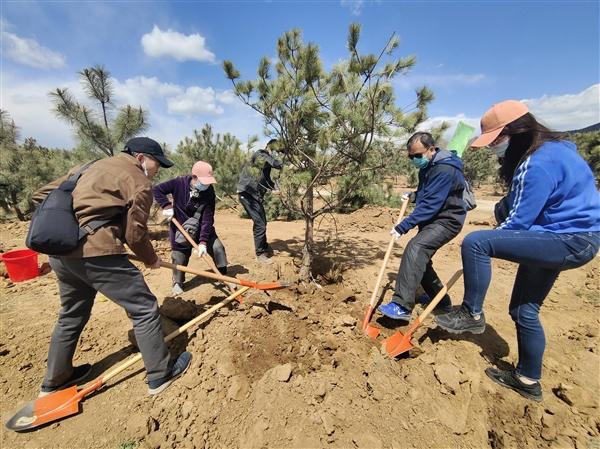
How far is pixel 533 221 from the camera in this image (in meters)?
1.64

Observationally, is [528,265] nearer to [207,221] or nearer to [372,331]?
[372,331]

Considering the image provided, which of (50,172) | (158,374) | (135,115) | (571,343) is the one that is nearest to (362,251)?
(571,343)

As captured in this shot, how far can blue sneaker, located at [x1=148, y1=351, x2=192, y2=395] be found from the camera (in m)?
1.97

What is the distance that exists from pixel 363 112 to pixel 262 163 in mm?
1523

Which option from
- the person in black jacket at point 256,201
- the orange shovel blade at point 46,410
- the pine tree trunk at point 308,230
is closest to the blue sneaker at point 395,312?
the pine tree trunk at point 308,230

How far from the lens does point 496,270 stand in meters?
4.18

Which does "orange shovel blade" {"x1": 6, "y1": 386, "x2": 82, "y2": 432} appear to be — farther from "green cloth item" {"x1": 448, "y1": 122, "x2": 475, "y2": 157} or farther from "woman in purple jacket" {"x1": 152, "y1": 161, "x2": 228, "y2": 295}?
"green cloth item" {"x1": 448, "y1": 122, "x2": 475, "y2": 157}

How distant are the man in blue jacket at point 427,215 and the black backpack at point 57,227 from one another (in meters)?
2.40

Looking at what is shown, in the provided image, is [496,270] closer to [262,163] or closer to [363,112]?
[363,112]

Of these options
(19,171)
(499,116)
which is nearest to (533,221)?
(499,116)

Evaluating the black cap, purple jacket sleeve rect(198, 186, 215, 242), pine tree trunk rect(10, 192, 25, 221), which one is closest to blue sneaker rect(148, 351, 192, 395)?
purple jacket sleeve rect(198, 186, 215, 242)

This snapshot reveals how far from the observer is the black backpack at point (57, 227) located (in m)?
1.52

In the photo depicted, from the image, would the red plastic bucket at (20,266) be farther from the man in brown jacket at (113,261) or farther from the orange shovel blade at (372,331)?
the orange shovel blade at (372,331)

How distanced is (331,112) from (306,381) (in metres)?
2.36
